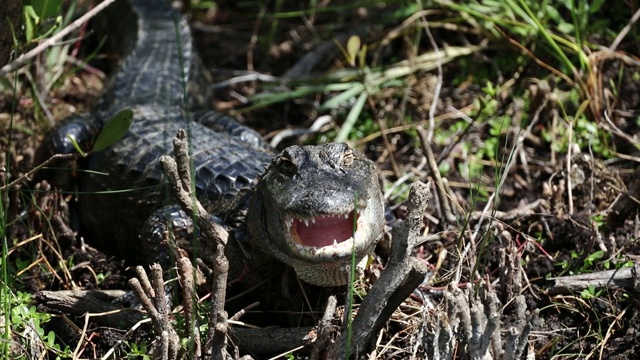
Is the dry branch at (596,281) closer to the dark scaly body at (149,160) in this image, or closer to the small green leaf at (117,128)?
the dark scaly body at (149,160)

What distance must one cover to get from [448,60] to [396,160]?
972 mm

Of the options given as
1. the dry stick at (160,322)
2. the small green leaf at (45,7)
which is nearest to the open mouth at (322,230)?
the dry stick at (160,322)

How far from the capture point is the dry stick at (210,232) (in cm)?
288

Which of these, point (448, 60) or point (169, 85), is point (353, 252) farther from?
point (448, 60)

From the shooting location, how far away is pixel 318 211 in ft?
10.1

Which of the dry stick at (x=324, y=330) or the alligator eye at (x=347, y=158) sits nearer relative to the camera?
the dry stick at (x=324, y=330)

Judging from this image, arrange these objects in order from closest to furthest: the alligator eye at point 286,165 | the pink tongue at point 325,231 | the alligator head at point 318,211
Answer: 1. the alligator head at point 318,211
2. the pink tongue at point 325,231
3. the alligator eye at point 286,165

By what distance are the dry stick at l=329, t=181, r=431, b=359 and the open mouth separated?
289 millimetres

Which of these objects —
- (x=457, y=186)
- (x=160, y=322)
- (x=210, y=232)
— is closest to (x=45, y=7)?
(x=210, y=232)

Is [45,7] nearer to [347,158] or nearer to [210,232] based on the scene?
[210,232]

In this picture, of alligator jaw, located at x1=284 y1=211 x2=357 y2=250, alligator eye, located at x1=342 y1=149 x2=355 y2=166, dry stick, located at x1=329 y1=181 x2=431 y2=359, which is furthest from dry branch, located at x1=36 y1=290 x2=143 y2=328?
alligator eye, located at x1=342 y1=149 x2=355 y2=166

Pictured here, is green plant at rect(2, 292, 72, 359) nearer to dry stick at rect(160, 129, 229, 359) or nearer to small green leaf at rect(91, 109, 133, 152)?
dry stick at rect(160, 129, 229, 359)

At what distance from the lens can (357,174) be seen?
3451 mm

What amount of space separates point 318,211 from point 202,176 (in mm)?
1256
